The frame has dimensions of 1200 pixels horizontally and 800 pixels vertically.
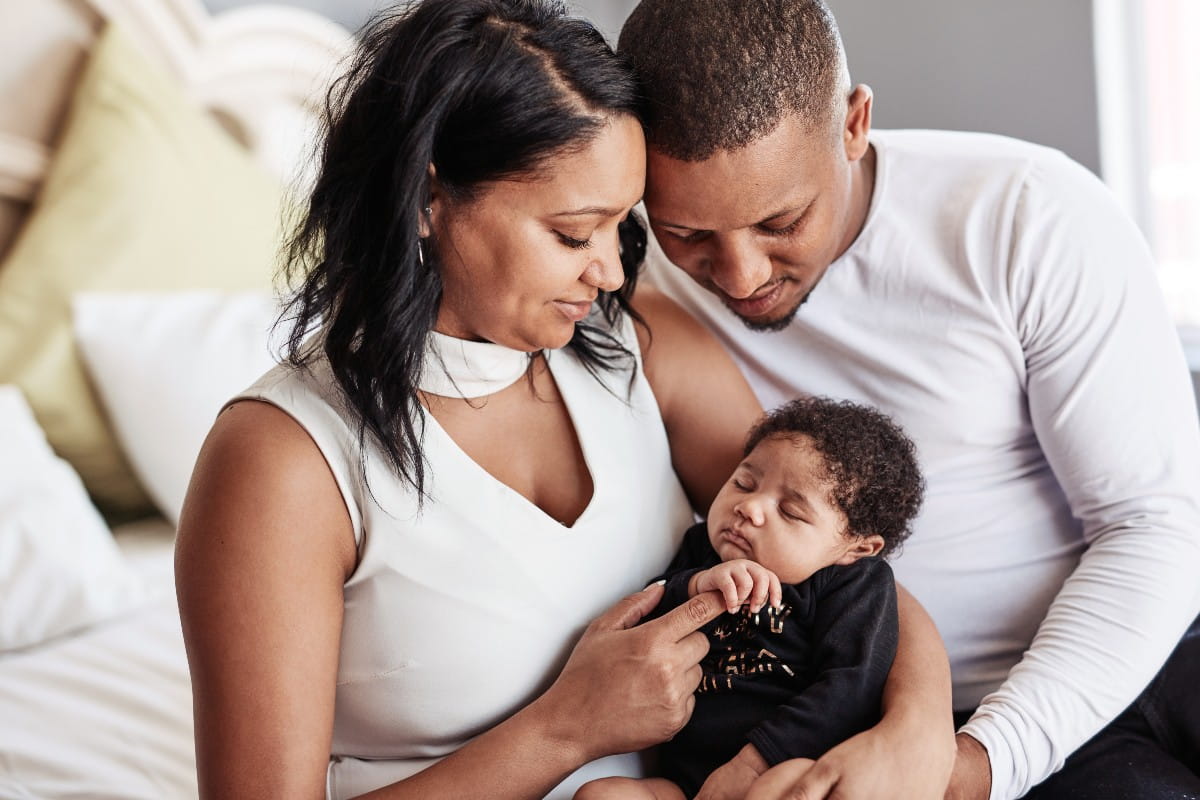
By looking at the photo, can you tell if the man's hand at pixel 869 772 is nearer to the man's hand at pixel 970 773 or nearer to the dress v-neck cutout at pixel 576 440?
the man's hand at pixel 970 773

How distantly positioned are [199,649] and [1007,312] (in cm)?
112

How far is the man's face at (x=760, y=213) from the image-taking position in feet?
4.55

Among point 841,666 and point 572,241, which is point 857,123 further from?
point 841,666

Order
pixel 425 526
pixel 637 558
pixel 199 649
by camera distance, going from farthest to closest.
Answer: pixel 637 558, pixel 425 526, pixel 199 649

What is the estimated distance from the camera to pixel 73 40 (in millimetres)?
2629

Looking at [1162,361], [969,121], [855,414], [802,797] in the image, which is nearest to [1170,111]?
[969,121]

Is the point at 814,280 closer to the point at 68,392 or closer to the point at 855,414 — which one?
the point at 855,414

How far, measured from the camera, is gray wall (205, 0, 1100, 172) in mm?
2562

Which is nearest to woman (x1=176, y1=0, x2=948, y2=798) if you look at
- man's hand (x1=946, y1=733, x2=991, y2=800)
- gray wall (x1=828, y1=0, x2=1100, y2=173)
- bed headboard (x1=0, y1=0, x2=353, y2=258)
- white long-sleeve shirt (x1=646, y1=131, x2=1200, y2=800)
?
man's hand (x1=946, y1=733, x2=991, y2=800)

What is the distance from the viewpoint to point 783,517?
144 cm

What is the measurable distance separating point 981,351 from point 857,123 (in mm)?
360

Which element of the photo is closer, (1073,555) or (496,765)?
(496,765)

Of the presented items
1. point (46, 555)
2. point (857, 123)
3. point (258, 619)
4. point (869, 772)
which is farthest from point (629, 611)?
point (46, 555)

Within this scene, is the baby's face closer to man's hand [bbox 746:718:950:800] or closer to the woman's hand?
the woman's hand
